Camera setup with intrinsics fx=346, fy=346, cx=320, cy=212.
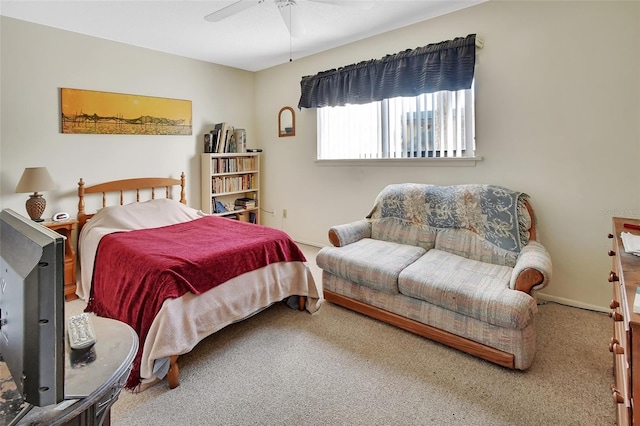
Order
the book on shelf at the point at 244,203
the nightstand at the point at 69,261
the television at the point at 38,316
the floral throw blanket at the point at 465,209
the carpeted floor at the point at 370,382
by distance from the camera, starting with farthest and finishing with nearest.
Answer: the book on shelf at the point at 244,203, the nightstand at the point at 69,261, the floral throw blanket at the point at 465,209, the carpeted floor at the point at 370,382, the television at the point at 38,316

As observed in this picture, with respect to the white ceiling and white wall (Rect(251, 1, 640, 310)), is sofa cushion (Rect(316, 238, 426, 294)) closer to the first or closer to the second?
white wall (Rect(251, 1, 640, 310))

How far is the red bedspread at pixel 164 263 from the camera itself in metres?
1.96

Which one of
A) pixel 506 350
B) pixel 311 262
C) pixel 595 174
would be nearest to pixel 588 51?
pixel 595 174

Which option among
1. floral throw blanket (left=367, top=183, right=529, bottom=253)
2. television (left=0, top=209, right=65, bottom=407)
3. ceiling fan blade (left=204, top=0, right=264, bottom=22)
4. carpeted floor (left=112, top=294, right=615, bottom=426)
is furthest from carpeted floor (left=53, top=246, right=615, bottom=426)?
ceiling fan blade (left=204, top=0, right=264, bottom=22)

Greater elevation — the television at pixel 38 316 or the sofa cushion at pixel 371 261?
the television at pixel 38 316

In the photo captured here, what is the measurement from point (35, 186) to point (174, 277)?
1.90 meters

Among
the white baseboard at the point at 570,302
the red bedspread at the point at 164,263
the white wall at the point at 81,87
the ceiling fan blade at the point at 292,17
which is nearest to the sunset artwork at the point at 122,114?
the white wall at the point at 81,87

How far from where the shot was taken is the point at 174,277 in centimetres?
198

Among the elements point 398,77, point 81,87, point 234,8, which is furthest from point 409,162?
point 81,87

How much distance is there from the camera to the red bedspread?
6.45ft

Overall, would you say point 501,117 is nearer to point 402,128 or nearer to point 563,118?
point 563,118

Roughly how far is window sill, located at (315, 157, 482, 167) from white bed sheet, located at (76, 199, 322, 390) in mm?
1558

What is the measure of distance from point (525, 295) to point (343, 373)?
44.2 inches

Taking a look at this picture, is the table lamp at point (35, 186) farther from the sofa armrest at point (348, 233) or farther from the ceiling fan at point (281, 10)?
the sofa armrest at point (348, 233)
